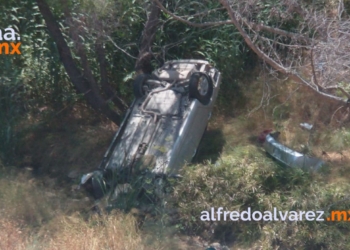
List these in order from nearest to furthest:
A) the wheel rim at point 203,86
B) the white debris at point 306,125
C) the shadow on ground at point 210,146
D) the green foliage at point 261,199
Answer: the green foliage at point 261,199 → the wheel rim at point 203,86 → the shadow on ground at point 210,146 → the white debris at point 306,125

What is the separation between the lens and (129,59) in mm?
10320

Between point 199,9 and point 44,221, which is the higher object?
point 199,9

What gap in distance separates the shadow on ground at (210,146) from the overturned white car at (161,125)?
30 cm

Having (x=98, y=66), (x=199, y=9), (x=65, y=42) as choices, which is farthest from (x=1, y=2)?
(x=199, y=9)

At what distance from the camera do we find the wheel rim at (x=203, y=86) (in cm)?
864

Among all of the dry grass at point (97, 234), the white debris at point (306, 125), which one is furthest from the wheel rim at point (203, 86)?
the dry grass at point (97, 234)

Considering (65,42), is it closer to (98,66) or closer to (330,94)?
(98,66)

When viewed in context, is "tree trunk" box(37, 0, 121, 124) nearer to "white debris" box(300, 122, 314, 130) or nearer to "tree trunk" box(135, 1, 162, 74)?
"tree trunk" box(135, 1, 162, 74)

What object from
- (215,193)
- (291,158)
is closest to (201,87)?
(291,158)

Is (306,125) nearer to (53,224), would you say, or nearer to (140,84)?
(140,84)

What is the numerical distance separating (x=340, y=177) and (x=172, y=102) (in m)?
2.27

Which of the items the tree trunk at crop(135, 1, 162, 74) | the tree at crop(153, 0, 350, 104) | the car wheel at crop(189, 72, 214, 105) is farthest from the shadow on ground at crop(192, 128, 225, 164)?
the tree at crop(153, 0, 350, 104)

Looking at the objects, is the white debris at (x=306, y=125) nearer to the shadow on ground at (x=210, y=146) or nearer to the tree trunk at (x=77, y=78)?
the shadow on ground at (x=210, y=146)

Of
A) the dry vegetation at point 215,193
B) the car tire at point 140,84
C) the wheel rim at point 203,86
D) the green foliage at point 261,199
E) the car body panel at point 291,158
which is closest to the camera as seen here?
the dry vegetation at point 215,193
